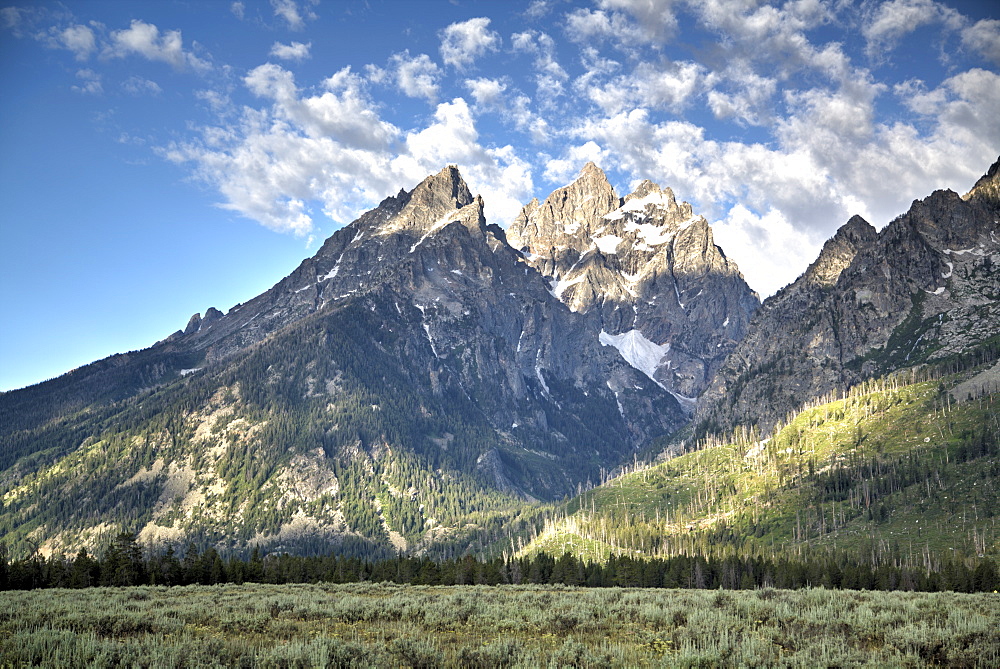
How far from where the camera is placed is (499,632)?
22969mm

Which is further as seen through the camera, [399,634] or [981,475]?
[981,475]

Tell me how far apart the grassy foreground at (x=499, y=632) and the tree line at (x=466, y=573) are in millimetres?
58345

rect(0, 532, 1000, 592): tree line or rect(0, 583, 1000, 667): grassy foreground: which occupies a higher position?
rect(0, 583, 1000, 667): grassy foreground

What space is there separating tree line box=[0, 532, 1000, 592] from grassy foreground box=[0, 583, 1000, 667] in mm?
58345

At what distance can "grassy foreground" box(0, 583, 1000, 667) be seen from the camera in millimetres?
17047

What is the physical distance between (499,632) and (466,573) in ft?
291

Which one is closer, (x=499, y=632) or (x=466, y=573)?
(x=499, y=632)

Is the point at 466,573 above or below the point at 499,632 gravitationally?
below

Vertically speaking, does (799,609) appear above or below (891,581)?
above

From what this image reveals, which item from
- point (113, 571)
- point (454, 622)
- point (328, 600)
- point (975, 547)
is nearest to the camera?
point (454, 622)

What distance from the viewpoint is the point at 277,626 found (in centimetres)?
2284

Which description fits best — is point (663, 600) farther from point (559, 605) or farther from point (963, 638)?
point (963, 638)

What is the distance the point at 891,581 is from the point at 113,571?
121692 mm

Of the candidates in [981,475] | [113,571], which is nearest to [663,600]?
[113,571]
